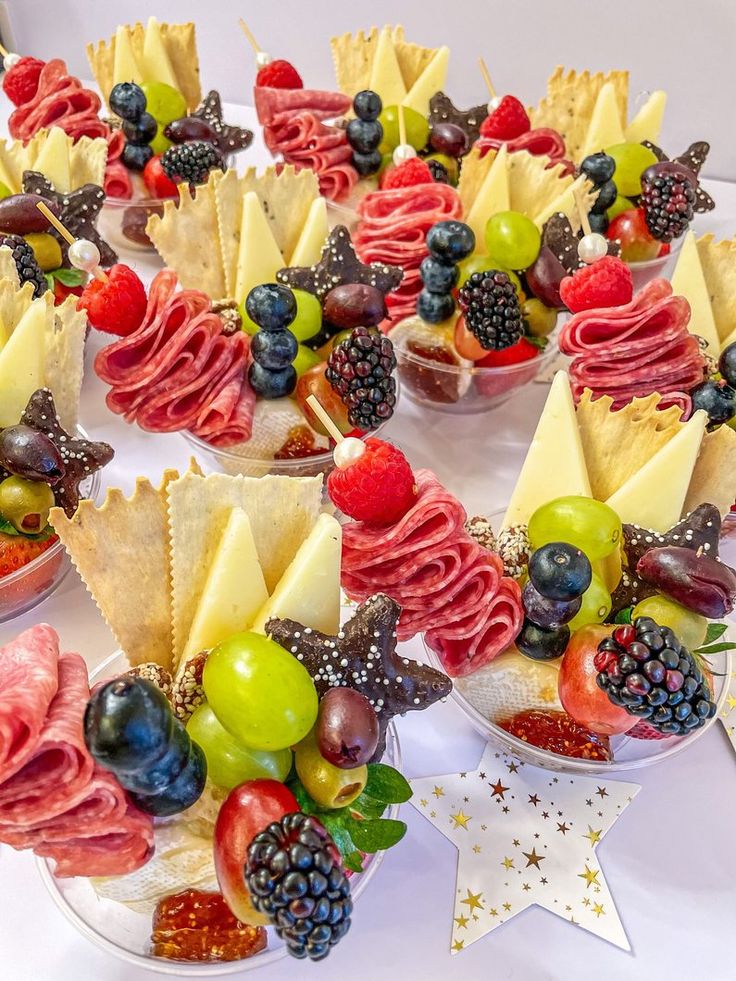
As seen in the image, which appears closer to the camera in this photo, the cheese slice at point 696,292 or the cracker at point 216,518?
the cracker at point 216,518

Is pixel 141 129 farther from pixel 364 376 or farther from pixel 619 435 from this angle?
pixel 619 435

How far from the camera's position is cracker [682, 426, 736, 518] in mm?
1247

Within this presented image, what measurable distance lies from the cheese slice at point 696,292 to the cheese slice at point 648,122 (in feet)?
2.23

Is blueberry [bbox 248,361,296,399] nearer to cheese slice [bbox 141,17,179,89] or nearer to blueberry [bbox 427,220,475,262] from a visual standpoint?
blueberry [bbox 427,220,475,262]

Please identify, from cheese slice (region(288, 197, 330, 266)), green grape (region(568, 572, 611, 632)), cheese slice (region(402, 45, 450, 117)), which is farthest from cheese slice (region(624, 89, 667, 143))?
green grape (region(568, 572, 611, 632))

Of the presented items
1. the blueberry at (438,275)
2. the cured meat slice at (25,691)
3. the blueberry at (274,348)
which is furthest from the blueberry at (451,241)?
the cured meat slice at (25,691)

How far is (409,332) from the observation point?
171 centimetres

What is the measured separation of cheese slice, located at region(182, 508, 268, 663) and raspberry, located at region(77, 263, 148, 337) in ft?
1.83

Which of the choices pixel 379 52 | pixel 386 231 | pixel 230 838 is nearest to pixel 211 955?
pixel 230 838

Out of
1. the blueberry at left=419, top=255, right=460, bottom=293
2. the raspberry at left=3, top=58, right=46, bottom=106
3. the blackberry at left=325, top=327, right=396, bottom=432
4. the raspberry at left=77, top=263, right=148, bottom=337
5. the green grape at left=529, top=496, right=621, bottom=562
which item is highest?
the raspberry at left=3, top=58, right=46, bottom=106

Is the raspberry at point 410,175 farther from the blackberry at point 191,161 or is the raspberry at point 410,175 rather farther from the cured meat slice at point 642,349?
the cured meat slice at point 642,349

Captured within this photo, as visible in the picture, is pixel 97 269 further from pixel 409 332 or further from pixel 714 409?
pixel 714 409

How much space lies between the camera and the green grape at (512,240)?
163 centimetres

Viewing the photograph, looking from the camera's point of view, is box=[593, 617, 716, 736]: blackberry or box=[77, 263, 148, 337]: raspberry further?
box=[77, 263, 148, 337]: raspberry
